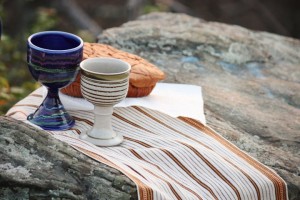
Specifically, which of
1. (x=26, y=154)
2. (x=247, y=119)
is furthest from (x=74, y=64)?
Answer: (x=247, y=119)

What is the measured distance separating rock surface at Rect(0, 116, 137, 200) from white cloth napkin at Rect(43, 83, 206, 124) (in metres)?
0.39

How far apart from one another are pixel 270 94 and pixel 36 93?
882 mm

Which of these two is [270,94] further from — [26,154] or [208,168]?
[26,154]

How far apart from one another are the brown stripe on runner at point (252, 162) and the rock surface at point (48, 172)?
1.44 ft

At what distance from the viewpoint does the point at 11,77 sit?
4.32 metres

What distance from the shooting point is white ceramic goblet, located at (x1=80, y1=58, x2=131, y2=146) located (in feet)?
6.30

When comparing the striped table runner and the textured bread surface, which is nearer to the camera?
the striped table runner

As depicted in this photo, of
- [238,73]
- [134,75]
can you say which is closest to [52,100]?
[134,75]

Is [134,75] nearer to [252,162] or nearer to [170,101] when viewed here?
[170,101]

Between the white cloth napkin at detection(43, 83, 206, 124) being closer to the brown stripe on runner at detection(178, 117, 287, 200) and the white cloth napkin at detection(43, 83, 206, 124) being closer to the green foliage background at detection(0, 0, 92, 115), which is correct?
the brown stripe on runner at detection(178, 117, 287, 200)

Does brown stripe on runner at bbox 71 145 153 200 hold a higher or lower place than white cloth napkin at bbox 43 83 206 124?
higher

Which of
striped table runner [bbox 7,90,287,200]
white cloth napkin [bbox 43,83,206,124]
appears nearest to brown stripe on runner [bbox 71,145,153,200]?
striped table runner [bbox 7,90,287,200]

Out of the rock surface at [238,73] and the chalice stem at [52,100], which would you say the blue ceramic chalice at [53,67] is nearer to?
the chalice stem at [52,100]

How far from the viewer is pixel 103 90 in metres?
1.92
